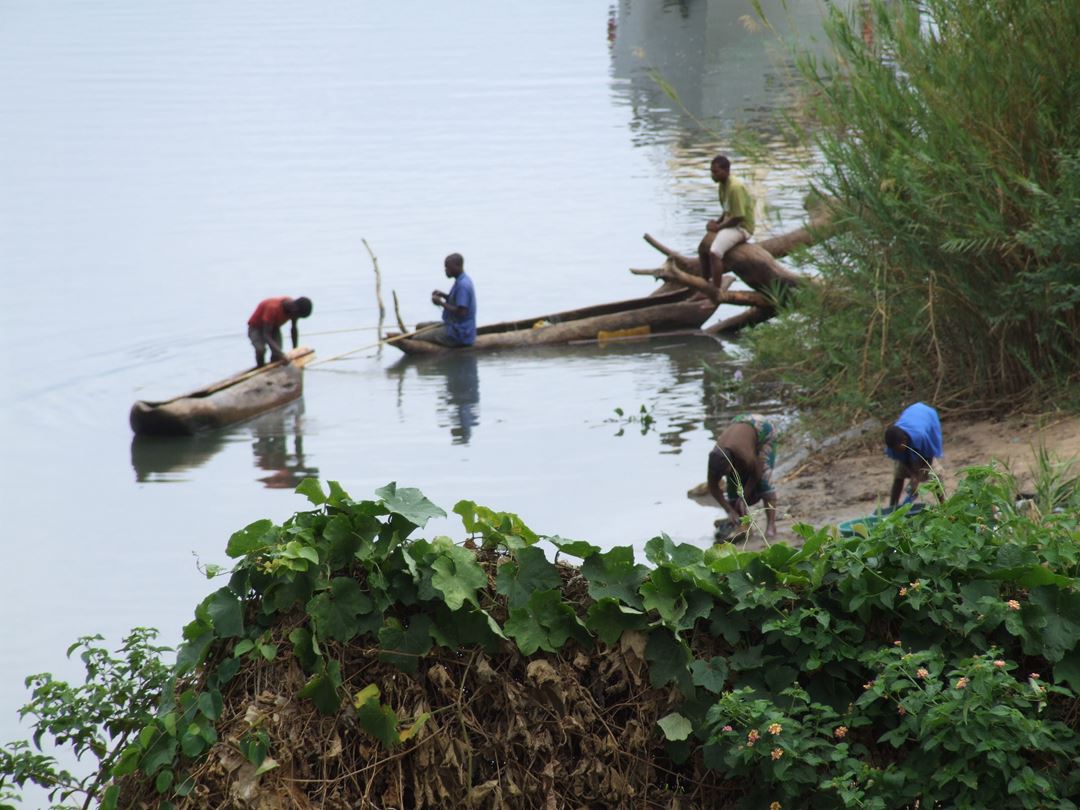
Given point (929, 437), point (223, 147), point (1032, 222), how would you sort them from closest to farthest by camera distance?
point (929, 437) < point (1032, 222) < point (223, 147)

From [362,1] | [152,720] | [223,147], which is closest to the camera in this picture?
[152,720]

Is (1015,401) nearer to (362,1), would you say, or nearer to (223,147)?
(223,147)

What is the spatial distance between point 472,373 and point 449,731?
13.2m

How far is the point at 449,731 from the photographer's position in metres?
4.03

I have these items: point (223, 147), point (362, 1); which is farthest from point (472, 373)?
point (362, 1)

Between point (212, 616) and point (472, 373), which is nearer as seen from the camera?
point (212, 616)

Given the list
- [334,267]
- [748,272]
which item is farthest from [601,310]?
[334,267]

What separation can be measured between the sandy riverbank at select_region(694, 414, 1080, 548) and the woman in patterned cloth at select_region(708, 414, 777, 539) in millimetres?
224

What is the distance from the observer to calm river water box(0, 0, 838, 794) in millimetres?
12383

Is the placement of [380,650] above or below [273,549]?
below

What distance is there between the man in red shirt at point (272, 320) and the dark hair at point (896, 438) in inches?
351

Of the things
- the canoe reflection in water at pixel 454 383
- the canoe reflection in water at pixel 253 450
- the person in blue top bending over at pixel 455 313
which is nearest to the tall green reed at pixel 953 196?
the canoe reflection in water at pixel 454 383

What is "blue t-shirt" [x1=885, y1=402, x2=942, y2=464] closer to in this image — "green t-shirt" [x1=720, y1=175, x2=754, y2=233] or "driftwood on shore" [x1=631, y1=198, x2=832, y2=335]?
"driftwood on shore" [x1=631, y1=198, x2=832, y2=335]

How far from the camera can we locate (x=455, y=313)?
681 inches
